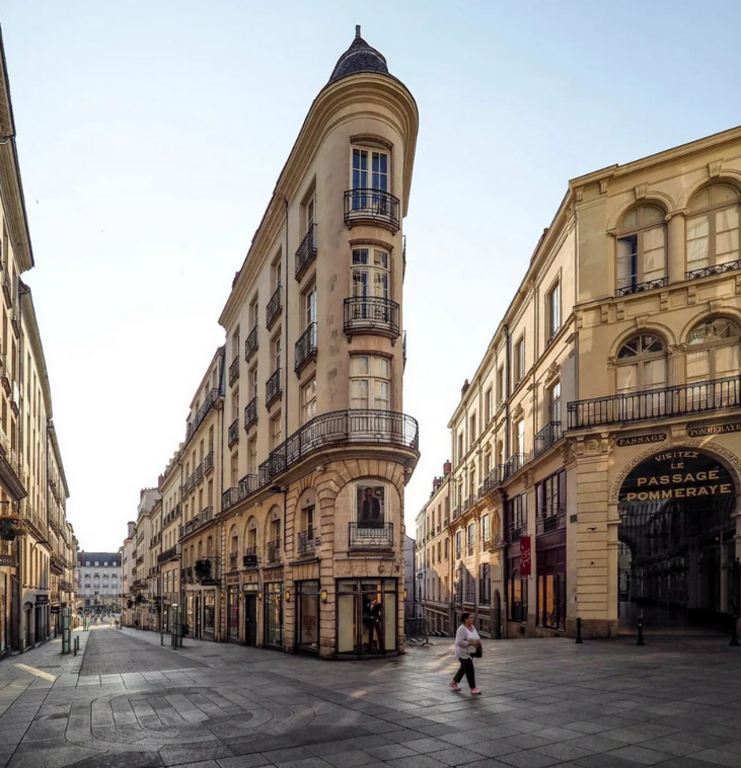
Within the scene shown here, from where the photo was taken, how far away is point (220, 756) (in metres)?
9.73

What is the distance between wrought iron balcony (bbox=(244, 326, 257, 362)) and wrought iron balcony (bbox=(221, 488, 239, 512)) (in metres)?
7.33

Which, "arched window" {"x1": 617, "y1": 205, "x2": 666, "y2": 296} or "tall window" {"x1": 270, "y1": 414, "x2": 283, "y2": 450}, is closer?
"arched window" {"x1": 617, "y1": 205, "x2": 666, "y2": 296}

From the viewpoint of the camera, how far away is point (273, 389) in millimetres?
32094

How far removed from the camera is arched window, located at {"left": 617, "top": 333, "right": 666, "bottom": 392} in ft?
85.9

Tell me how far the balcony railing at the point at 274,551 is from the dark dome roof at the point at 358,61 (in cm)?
1813

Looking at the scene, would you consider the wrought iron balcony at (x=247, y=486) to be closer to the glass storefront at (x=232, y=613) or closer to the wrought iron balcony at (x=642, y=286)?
the glass storefront at (x=232, y=613)

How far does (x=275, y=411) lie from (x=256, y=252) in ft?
29.6

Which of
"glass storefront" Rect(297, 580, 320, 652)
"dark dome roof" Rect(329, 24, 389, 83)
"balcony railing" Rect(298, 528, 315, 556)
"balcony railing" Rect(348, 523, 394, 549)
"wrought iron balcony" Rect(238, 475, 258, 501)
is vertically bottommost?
"glass storefront" Rect(297, 580, 320, 652)

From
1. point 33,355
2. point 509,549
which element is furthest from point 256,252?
point 509,549

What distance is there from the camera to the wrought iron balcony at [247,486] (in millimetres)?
34628

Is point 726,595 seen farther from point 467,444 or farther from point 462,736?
point 467,444

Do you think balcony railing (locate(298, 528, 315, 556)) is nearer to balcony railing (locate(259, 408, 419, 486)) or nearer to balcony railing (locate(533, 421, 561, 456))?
balcony railing (locate(259, 408, 419, 486))

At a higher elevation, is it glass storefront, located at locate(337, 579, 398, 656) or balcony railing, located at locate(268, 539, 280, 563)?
balcony railing, located at locate(268, 539, 280, 563)

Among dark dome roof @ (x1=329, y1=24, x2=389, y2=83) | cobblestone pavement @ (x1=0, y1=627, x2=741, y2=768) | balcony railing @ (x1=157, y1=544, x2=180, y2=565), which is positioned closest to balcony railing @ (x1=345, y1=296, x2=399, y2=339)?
dark dome roof @ (x1=329, y1=24, x2=389, y2=83)
